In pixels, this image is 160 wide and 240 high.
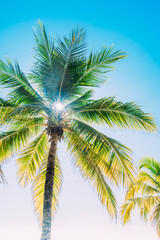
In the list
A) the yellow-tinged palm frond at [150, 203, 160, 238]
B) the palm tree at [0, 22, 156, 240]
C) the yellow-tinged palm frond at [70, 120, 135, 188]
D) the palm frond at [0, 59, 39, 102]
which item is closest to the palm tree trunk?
the palm tree at [0, 22, 156, 240]

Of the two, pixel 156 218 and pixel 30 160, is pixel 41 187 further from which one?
pixel 156 218

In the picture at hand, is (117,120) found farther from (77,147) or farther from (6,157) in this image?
(6,157)

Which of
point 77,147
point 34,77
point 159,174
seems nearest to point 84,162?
point 77,147

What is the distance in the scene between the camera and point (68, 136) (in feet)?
27.6

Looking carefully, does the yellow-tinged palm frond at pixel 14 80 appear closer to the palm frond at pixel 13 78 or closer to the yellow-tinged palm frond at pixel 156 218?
the palm frond at pixel 13 78

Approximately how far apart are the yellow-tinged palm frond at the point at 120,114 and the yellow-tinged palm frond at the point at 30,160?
2.19 meters

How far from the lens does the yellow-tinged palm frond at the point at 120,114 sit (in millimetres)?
6852

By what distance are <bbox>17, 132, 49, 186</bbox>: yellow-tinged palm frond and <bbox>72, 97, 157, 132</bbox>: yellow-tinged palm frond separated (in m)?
2.19

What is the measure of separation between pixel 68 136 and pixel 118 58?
348 cm

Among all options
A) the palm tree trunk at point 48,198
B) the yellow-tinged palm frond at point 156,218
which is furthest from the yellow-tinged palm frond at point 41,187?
the yellow-tinged palm frond at point 156,218

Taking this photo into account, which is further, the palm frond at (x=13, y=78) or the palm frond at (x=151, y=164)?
the palm frond at (x=151, y=164)

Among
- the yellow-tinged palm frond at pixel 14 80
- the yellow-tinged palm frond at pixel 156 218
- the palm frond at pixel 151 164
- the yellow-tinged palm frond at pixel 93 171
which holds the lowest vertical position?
the yellow-tinged palm frond at pixel 156 218

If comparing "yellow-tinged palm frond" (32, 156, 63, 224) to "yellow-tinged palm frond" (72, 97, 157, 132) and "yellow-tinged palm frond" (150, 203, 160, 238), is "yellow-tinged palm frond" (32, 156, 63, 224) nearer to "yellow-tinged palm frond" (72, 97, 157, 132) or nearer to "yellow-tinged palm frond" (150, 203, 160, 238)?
"yellow-tinged palm frond" (72, 97, 157, 132)

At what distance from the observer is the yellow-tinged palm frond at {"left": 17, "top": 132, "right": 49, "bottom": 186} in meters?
8.12
